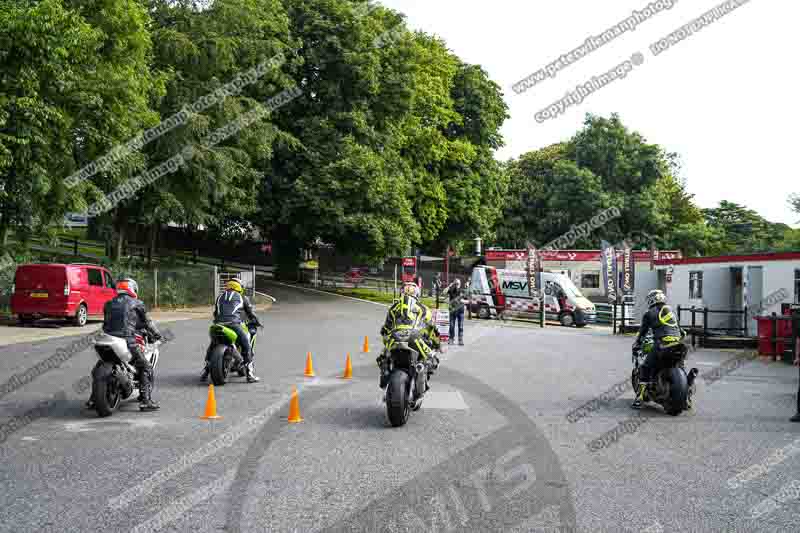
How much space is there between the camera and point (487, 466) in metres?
7.37

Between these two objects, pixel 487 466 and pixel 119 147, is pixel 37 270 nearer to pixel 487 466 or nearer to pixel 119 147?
pixel 119 147

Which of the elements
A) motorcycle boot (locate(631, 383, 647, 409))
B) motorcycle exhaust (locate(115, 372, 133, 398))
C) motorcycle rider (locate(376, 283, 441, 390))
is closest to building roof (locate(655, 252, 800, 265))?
motorcycle boot (locate(631, 383, 647, 409))

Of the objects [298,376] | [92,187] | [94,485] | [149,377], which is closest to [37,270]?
[92,187]

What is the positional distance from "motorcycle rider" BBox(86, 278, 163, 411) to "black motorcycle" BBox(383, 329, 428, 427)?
2.91 meters

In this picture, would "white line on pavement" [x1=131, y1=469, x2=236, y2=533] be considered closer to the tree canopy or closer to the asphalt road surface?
the asphalt road surface

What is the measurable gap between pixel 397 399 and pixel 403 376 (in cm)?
32

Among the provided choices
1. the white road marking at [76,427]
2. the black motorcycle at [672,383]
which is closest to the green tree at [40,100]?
the white road marking at [76,427]

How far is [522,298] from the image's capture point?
36094mm

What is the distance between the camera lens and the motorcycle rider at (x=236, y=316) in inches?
496

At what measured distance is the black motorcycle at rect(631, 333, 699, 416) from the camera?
10523 millimetres

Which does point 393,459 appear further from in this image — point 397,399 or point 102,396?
point 102,396

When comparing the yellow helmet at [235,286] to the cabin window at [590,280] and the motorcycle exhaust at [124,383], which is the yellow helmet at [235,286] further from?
the cabin window at [590,280]

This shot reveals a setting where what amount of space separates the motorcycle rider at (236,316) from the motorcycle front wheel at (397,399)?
13.3ft

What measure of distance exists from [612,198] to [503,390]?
50.9 m
